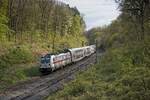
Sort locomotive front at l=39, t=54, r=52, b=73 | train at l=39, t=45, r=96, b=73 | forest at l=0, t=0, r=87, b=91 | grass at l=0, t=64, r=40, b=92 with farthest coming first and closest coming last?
train at l=39, t=45, r=96, b=73, locomotive front at l=39, t=54, r=52, b=73, forest at l=0, t=0, r=87, b=91, grass at l=0, t=64, r=40, b=92

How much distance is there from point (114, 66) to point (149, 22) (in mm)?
18217

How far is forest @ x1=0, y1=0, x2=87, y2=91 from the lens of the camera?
2067 inches

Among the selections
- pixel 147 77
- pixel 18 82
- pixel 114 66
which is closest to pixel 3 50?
pixel 18 82

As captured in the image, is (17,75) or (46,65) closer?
(17,75)

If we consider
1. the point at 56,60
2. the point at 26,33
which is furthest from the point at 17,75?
the point at 26,33

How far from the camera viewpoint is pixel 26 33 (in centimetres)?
8700

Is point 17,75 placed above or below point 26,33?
below

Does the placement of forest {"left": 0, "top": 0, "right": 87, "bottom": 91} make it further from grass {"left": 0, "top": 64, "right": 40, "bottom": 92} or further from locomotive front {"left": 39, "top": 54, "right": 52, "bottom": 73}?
locomotive front {"left": 39, "top": 54, "right": 52, "bottom": 73}

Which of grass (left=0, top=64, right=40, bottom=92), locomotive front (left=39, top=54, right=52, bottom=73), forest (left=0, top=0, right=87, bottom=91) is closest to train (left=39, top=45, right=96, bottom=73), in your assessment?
locomotive front (left=39, top=54, right=52, bottom=73)

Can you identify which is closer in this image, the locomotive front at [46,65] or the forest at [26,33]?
the forest at [26,33]

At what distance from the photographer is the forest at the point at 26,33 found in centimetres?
5250

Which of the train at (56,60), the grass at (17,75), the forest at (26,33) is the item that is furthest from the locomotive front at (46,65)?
the forest at (26,33)

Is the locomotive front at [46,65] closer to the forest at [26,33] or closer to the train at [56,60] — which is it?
the train at [56,60]

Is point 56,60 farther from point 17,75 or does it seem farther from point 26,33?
point 26,33
